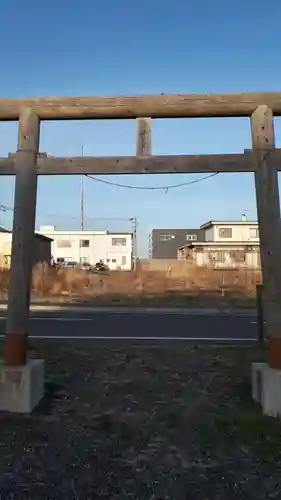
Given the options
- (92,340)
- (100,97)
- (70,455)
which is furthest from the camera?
(92,340)

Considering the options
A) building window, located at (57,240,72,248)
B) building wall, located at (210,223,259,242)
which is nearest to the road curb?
building wall, located at (210,223,259,242)

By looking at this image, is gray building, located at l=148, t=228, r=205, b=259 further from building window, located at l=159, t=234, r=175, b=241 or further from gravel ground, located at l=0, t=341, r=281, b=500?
gravel ground, located at l=0, t=341, r=281, b=500

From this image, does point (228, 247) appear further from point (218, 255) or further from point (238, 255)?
point (238, 255)

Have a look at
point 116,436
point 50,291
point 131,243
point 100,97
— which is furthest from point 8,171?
point 131,243

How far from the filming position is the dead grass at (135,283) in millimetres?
24870

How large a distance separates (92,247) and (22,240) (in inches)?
2095

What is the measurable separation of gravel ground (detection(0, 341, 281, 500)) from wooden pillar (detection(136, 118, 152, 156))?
9.09 ft

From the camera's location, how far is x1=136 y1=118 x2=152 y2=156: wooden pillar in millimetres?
5309

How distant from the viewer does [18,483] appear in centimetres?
321

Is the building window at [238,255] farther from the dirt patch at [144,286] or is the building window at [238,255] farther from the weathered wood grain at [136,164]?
the weathered wood grain at [136,164]

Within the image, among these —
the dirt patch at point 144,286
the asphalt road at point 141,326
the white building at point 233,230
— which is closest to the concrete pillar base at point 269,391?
the asphalt road at point 141,326

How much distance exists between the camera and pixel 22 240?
506cm

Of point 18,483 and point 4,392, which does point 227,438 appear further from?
point 4,392

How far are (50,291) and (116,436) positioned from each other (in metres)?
21.4
